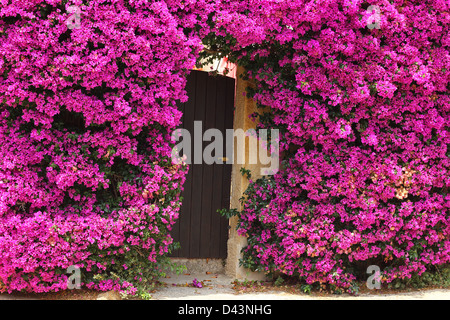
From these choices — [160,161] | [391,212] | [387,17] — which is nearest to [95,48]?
[160,161]

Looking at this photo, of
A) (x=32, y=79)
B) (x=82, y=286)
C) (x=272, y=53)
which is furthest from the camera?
(x=272, y=53)

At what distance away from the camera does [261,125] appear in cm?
632

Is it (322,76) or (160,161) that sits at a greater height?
(322,76)

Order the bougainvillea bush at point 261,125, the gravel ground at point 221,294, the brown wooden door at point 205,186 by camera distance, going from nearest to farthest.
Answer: the bougainvillea bush at point 261,125, the gravel ground at point 221,294, the brown wooden door at point 205,186

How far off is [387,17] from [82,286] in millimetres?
4273

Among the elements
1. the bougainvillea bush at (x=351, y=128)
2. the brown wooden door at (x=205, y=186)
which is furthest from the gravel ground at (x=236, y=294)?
the brown wooden door at (x=205, y=186)

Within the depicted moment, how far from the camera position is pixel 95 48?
513 cm

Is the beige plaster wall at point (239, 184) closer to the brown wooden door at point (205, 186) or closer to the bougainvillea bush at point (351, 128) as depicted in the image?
the brown wooden door at point (205, 186)

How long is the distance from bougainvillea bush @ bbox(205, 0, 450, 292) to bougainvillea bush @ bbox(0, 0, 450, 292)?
17 millimetres

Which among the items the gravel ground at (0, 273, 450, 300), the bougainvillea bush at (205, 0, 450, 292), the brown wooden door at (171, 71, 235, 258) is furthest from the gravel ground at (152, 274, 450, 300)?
the brown wooden door at (171, 71, 235, 258)

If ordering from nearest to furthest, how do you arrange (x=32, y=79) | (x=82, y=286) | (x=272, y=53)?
(x=32, y=79) < (x=82, y=286) < (x=272, y=53)

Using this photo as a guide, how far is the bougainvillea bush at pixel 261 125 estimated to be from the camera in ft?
16.4

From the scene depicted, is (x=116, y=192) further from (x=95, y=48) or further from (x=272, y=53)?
(x=272, y=53)

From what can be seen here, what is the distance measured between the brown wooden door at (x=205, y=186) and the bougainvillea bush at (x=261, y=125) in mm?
594
